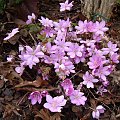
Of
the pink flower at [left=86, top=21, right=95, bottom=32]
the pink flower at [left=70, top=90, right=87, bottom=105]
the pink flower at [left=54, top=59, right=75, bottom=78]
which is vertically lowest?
the pink flower at [left=70, top=90, right=87, bottom=105]

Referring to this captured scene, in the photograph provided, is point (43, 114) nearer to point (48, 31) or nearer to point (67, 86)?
point (67, 86)

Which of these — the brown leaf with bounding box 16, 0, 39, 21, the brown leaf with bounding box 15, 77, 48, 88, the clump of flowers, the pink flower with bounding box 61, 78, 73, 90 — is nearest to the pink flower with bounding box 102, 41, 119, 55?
the clump of flowers

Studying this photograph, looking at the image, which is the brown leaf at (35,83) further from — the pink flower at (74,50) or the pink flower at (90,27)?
the pink flower at (90,27)

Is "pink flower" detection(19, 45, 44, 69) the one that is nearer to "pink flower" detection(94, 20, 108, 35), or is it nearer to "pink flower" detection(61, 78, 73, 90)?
"pink flower" detection(61, 78, 73, 90)

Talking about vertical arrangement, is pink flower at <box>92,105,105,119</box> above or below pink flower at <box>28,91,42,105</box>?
below

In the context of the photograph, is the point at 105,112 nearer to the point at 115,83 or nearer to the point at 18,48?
the point at 115,83

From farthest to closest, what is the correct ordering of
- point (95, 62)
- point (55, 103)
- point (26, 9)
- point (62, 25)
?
point (26, 9) → point (62, 25) → point (95, 62) → point (55, 103)

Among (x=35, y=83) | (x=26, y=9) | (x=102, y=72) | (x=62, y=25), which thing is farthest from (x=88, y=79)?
(x=26, y=9)

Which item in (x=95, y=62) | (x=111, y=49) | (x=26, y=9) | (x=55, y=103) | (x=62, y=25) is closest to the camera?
(x=55, y=103)
